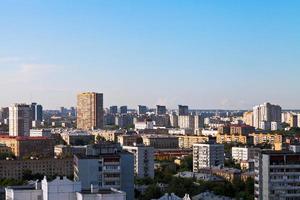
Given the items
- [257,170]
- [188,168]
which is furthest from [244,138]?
[257,170]

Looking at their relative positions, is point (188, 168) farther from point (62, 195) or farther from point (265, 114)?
point (265, 114)

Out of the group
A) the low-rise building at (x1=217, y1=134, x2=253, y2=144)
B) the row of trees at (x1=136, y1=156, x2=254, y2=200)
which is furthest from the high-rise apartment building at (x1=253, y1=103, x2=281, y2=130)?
the row of trees at (x1=136, y1=156, x2=254, y2=200)

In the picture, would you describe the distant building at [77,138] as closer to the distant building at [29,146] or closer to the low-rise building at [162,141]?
the low-rise building at [162,141]

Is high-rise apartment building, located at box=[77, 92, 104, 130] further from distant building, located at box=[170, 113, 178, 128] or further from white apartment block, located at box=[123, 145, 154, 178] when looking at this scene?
white apartment block, located at box=[123, 145, 154, 178]

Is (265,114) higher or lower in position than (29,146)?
higher

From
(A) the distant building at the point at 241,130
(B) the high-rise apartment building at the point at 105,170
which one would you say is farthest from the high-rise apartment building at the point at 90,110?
(B) the high-rise apartment building at the point at 105,170

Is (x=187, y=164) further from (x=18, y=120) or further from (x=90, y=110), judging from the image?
(x=90, y=110)

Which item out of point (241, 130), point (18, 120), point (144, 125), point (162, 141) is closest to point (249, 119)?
point (144, 125)
